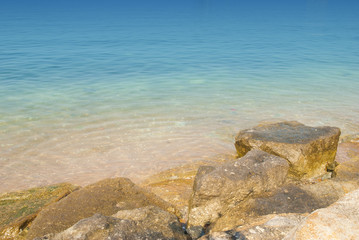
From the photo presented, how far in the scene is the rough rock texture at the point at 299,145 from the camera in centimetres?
515

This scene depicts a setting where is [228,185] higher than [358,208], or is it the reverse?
[358,208]

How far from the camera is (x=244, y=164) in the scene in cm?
429

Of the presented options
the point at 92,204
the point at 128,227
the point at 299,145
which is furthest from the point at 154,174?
the point at 128,227

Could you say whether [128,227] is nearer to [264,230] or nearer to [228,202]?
[264,230]

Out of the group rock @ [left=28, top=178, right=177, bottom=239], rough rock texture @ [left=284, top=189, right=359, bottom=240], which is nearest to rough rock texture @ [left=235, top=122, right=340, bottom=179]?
rock @ [left=28, top=178, right=177, bottom=239]

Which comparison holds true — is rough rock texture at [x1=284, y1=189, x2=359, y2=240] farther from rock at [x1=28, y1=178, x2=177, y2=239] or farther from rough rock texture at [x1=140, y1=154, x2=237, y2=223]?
rough rock texture at [x1=140, y1=154, x2=237, y2=223]

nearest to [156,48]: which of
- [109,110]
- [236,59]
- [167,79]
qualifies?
[236,59]

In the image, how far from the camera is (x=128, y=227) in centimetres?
285

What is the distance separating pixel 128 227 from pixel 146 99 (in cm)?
781

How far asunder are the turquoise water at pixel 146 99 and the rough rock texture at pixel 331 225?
4.48m

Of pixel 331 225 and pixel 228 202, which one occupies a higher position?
pixel 331 225

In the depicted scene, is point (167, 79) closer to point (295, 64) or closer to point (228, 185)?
point (295, 64)

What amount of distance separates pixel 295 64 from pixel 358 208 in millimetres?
15082

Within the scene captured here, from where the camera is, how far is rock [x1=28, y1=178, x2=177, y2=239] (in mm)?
3709
